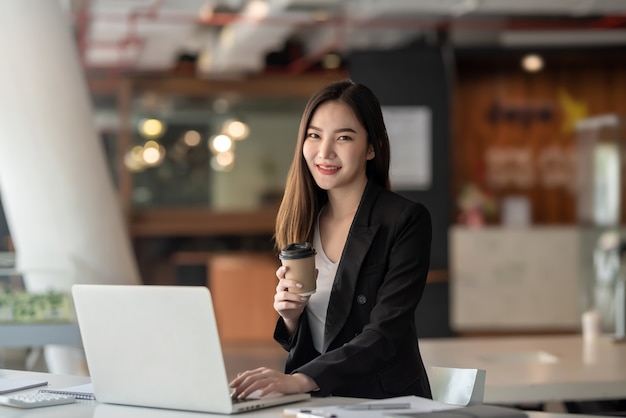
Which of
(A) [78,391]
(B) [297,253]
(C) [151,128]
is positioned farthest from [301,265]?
(C) [151,128]

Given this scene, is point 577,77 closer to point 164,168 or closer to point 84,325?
point 164,168

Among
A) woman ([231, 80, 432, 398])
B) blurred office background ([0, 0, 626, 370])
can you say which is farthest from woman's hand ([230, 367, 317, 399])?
blurred office background ([0, 0, 626, 370])

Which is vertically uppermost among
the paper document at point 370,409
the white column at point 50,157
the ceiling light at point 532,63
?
the ceiling light at point 532,63

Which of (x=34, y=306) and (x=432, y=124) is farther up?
(x=432, y=124)

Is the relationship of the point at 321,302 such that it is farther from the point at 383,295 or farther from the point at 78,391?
the point at 78,391

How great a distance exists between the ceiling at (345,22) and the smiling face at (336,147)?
22.4 feet

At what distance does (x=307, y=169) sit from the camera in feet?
10.1

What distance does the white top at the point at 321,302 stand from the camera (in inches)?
116

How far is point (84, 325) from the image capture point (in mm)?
2545

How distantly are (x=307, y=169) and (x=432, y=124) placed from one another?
7547 mm

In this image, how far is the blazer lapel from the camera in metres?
2.88

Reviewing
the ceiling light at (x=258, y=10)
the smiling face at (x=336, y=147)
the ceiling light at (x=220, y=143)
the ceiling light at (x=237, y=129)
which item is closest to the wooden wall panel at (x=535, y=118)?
the ceiling light at (x=258, y=10)

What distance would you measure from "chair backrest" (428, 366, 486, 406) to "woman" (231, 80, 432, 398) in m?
0.09

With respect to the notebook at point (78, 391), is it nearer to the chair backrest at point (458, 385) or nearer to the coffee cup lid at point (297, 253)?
the coffee cup lid at point (297, 253)
